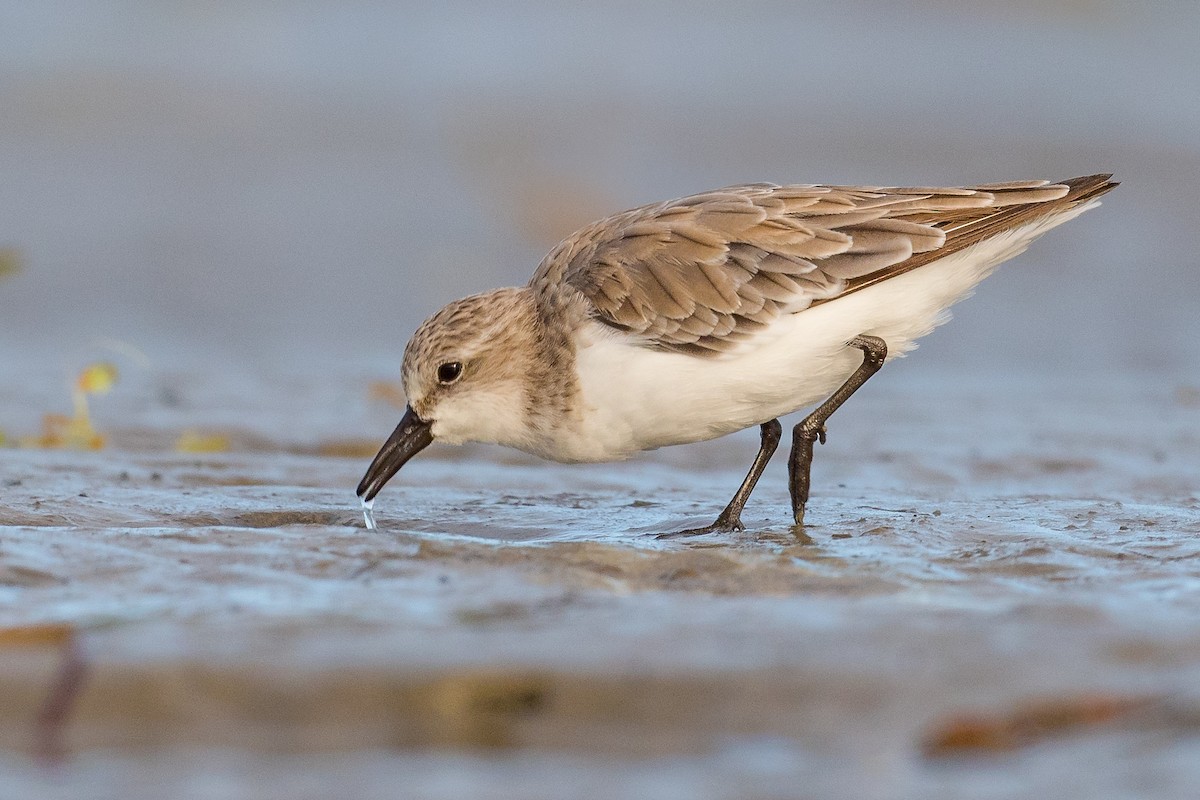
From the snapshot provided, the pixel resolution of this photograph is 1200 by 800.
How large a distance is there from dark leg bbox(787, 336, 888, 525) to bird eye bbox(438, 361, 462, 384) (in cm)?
139

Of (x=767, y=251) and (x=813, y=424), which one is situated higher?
(x=767, y=251)

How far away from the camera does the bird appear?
5.88 m

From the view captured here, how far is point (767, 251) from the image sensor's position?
599cm

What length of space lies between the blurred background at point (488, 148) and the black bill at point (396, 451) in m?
3.08

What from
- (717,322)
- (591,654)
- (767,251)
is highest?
(767,251)

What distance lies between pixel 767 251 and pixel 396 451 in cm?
169

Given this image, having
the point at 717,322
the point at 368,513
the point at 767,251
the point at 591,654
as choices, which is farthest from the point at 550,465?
the point at 591,654

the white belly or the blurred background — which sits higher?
the blurred background

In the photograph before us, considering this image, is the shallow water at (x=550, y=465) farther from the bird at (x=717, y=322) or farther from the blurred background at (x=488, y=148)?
the bird at (x=717, y=322)

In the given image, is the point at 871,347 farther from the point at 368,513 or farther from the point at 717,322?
the point at 368,513

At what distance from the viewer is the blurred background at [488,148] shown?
11383 millimetres

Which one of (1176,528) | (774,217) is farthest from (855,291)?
(1176,528)

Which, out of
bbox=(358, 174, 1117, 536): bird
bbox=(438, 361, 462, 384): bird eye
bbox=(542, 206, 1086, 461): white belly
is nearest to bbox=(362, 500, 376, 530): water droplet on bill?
bbox=(358, 174, 1117, 536): bird

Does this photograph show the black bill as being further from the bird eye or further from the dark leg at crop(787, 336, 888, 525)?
the dark leg at crop(787, 336, 888, 525)
